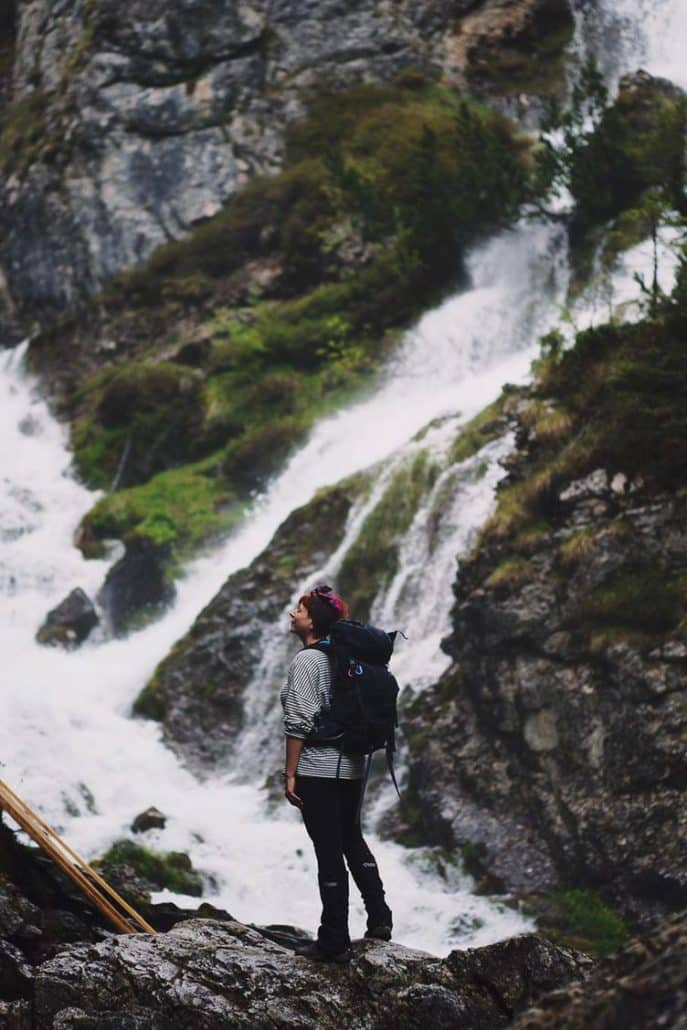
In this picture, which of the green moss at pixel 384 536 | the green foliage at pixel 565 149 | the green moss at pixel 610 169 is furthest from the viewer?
the green foliage at pixel 565 149

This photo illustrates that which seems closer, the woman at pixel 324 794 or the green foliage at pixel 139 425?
the woman at pixel 324 794

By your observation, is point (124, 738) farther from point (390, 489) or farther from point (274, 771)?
point (390, 489)

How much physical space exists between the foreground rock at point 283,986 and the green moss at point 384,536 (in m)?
10.1

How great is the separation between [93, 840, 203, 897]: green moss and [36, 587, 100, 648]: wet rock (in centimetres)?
810

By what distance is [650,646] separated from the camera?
10703 mm

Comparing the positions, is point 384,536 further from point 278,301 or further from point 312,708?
point 278,301

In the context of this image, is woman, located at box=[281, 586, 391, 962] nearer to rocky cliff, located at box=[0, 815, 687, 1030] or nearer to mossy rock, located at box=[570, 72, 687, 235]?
rocky cliff, located at box=[0, 815, 687, 1030]

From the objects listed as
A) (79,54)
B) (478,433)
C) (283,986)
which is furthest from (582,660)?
(79,54)

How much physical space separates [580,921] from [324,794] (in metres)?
5.62

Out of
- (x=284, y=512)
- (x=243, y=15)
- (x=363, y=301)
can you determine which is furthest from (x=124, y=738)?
(x=243, y=15)

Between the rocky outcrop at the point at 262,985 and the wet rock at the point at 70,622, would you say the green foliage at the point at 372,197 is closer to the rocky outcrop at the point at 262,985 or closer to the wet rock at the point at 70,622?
the wet rock at the point at 70,622

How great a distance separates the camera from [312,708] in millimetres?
5441

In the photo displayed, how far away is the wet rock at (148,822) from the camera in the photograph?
12562mm

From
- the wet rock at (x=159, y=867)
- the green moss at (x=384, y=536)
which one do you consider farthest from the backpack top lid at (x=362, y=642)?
the green moss at (x=384, y=536)
